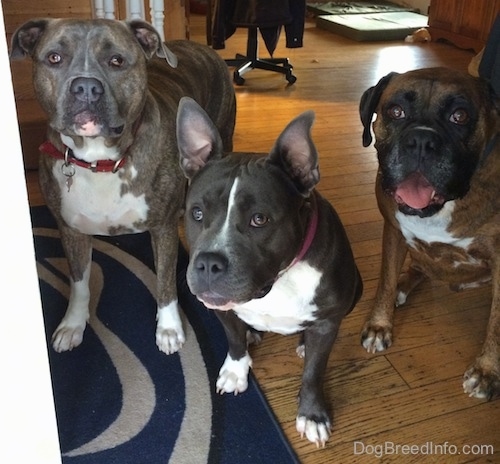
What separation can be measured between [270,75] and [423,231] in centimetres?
385

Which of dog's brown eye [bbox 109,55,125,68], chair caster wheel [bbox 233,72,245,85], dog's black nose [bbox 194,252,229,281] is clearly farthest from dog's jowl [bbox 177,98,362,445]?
chair caster wheel [bbox 233,72,245,85]

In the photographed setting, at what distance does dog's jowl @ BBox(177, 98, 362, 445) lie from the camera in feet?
5.03

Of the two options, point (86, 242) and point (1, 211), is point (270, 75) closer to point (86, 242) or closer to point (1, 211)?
point (86, 242)

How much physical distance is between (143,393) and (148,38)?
3.70ft

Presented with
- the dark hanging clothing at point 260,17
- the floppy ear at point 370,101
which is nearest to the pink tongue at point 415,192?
the floppy ear at point 370,101

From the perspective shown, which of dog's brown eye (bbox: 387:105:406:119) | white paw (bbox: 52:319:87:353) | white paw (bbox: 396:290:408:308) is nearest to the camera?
dog's brown eye (bbox: 387:105:406:119)

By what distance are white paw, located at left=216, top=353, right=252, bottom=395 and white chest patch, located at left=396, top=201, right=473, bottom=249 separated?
2.21ft

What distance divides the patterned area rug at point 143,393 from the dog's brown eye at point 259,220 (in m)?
0.69

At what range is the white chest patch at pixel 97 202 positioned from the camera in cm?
202

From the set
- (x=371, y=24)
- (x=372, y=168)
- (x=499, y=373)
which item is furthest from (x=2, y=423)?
(x=371, y=24)

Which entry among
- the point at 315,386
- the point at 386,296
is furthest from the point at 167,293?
the point at 386,296

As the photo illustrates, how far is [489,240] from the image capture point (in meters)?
1.98

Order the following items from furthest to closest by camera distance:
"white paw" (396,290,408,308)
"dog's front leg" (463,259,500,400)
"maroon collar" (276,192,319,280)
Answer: "white paw" (396,290,408,308) < "dog's front leg" (463,259,500,400) < "maroon collar" (276,192,319,280)

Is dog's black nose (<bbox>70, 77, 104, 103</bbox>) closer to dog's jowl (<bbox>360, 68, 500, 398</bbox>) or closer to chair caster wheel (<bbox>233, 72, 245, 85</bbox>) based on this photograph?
dog's jowl (<bbox>360, 68, 500, 398</bbox>)
